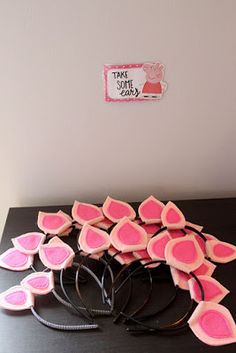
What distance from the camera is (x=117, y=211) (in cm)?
86

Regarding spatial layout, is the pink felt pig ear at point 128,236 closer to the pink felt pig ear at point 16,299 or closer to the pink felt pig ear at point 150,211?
the pink felt pig ear at point 150,211

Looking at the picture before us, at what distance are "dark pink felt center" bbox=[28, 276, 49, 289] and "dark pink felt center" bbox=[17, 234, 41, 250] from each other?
94 millimetres

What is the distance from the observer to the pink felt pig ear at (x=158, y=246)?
73cm

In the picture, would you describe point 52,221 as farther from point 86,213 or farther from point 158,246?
point 158,246

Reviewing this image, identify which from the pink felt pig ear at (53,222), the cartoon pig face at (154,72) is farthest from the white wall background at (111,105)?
the pink felt pig ear at (53,222)

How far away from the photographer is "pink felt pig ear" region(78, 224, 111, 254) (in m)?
0.75

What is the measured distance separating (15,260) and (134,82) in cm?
49

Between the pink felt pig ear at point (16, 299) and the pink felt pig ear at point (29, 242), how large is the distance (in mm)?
105

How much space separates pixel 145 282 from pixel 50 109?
0.46 m

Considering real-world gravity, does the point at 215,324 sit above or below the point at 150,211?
below

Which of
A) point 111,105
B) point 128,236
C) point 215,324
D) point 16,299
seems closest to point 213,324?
point 215,324

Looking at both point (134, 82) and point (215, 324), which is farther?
point (134, 82)

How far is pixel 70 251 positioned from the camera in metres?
0.74

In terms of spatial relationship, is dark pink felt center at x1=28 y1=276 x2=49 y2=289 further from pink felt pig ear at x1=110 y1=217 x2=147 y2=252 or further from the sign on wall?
the sign on wall
